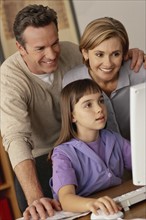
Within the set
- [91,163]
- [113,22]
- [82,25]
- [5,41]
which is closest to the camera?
[91,163]

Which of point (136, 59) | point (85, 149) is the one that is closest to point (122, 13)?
point (136, 59)

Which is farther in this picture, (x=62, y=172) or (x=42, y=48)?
(x=42, y=48)

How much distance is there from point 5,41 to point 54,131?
3.79ft

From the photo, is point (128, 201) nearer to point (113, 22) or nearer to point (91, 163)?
point (91, 163)

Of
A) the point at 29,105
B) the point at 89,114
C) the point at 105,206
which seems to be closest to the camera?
the point at 105,206

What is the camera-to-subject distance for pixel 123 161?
1614 mm

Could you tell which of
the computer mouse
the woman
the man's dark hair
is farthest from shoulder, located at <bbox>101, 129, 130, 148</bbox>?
the man's dark hair

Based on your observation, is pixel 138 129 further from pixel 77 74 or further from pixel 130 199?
pixel 77 74

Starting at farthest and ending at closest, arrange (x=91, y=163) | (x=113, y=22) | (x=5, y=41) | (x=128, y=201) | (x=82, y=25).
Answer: (x=82, y=25) → (x=5, y=41) → (x=113, y=22) → (x=91, y=163) → (x=128, y=201)

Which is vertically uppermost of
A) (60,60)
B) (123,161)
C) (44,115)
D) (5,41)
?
(5,41)

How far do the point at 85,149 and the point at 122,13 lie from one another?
197 cm

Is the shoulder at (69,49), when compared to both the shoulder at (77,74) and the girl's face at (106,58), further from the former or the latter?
the girl's face at (106,58)

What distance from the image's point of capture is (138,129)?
1.02m

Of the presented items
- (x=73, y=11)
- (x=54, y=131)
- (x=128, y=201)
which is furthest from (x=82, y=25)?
(x=128, y=201)
